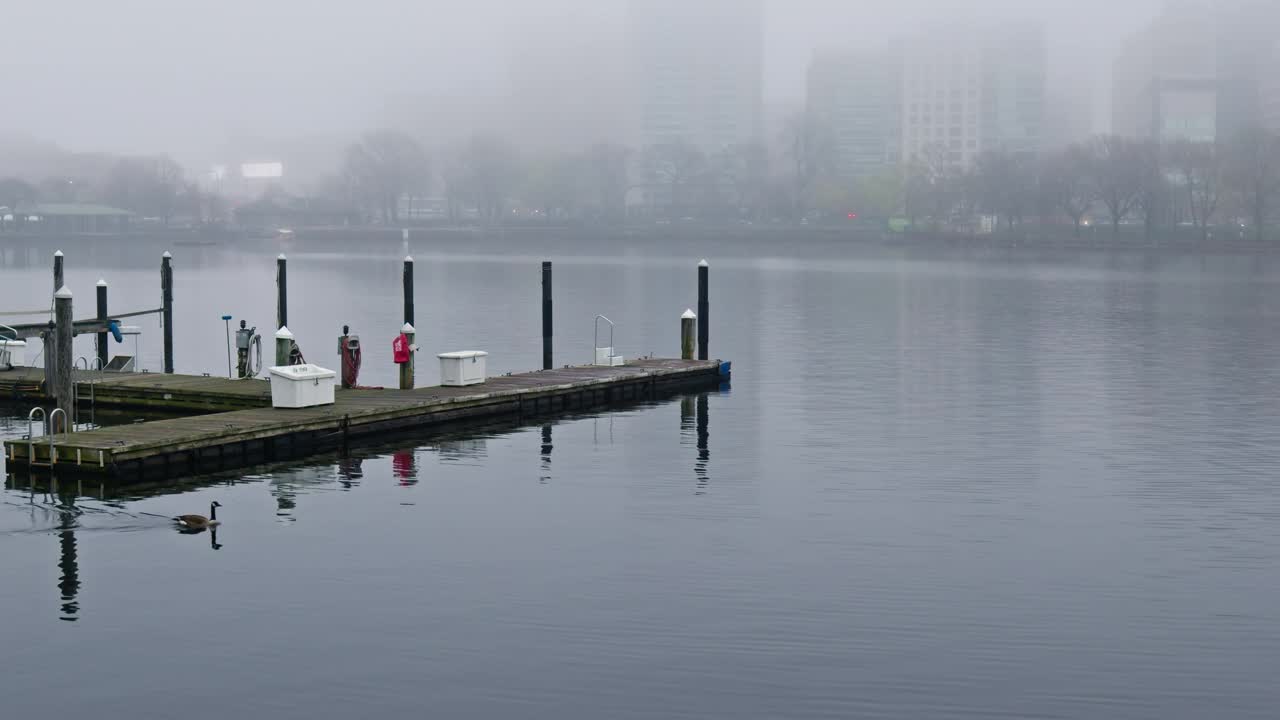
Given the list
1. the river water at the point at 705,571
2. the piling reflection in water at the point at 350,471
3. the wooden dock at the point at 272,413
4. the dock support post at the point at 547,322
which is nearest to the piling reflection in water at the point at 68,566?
the river water at the point at 705,571

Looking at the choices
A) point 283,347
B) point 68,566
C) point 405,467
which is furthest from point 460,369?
point 68,566

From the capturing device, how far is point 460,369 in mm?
46500

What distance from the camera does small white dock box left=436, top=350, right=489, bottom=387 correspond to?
46.6 meters

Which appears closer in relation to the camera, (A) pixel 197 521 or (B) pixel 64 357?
(A) pixel 197 521

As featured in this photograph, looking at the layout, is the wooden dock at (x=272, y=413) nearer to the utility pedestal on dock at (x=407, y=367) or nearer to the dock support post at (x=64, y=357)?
the utility pedestal on dock at (x=407, y=367)

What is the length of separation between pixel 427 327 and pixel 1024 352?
Answer: 3665 cm

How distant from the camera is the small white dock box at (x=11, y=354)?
5294 centimetres

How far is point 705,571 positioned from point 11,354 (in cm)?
3529

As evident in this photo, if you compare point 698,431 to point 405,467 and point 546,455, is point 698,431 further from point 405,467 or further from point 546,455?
point 405,467

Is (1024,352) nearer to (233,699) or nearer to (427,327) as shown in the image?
(427,327)

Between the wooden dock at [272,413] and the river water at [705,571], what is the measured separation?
933 mm

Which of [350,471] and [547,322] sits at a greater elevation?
[547,322]

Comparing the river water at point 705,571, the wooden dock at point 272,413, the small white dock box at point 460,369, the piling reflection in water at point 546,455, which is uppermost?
the small white dock box at point 460,369

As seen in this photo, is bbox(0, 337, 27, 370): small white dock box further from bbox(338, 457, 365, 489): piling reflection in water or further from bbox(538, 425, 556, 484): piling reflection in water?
bbox(338, 457, 365, 489): piling reflection in water
